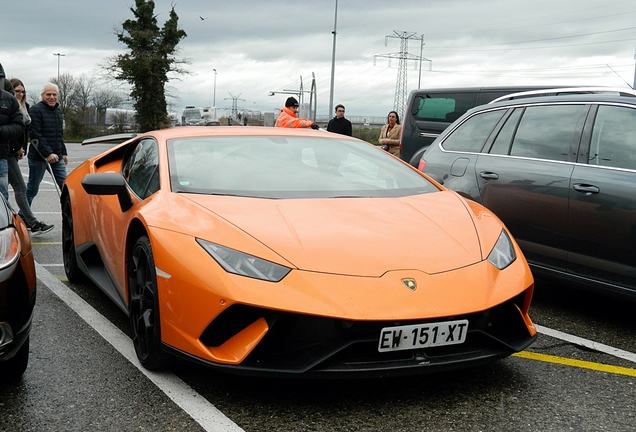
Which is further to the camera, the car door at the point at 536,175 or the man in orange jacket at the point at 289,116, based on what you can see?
the man in orange jacket at the point at 289,116

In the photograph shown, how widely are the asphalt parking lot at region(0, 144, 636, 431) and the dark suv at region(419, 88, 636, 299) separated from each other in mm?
551

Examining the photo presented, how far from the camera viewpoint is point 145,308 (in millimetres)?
3467

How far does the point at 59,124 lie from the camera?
8758mm

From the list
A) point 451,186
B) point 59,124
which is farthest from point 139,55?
point 451,186

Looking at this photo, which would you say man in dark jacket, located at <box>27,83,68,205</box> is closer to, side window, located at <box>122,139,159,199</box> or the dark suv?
side window, located at <box>122,139,159,199</box>

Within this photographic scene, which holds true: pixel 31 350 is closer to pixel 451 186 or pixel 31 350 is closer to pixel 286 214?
pixel 286 214

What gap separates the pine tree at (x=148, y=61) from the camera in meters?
57.0

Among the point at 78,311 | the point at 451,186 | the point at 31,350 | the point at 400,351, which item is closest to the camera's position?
the point at 400,351

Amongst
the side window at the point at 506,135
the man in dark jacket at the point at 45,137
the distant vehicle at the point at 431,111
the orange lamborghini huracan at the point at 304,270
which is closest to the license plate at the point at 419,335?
the orange lamborghini huracan at the point at 304,270

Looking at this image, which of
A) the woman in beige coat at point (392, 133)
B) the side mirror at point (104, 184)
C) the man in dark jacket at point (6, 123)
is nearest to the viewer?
the side mirror at point (104, 184)

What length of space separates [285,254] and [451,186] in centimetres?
279

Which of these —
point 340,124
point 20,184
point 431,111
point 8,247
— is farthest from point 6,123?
point 340,124

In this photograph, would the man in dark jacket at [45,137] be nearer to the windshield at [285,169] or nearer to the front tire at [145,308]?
the windshield at [285,169]

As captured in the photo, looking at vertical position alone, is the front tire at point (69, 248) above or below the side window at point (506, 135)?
below
